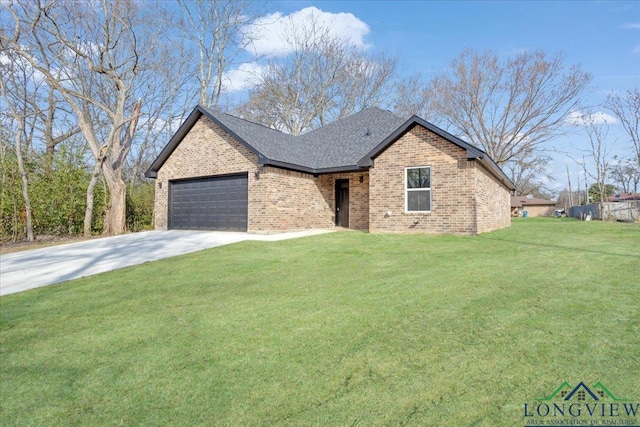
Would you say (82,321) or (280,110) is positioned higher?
(280,110)

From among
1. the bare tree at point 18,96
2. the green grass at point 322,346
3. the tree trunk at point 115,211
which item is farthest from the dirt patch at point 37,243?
the green grass at point 322,346

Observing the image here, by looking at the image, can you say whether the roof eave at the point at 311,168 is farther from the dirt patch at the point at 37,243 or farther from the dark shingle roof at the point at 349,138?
the dirt patch at the point at 37,243

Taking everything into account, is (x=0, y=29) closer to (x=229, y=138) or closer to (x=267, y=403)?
(x=229, y=138)

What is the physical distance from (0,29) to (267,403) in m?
18.7

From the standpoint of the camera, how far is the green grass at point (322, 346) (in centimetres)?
223

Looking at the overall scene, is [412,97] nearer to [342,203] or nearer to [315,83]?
[315,83]

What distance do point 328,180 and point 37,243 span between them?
36.7 feet

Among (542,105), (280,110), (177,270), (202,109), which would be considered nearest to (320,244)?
(177,270)

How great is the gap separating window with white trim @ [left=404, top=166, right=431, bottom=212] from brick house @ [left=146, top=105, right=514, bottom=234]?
1.3 inches

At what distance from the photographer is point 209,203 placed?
1433 cm

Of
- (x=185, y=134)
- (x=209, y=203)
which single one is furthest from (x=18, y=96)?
(x=209, y=203)

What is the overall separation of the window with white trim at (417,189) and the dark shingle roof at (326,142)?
1.25m

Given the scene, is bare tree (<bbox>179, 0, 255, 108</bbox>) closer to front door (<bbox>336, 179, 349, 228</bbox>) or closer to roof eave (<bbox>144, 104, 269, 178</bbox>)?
roof eave (<bbox>144, 104, 269, 178</bbox>)

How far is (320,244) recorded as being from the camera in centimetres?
928
